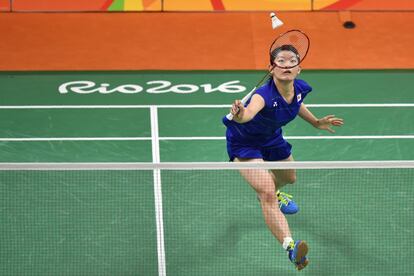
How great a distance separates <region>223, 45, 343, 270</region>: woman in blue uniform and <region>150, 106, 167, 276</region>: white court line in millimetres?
1057

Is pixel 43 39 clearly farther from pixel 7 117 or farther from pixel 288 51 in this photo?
pixel 288 51

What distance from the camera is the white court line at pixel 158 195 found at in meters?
9.23

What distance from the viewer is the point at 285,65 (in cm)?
901

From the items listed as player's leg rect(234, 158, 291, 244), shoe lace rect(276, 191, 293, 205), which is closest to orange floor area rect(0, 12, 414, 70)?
shoe lace rect(276, 191, 293, 205)

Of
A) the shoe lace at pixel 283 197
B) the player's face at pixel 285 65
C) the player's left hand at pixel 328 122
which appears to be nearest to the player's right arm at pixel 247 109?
the player's face at pixel 285 65

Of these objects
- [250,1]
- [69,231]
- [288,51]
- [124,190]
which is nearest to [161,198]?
[124,190]

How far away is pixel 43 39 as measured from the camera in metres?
14.4

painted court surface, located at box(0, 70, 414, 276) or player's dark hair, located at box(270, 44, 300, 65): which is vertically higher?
player's dark hair, located at box(270, 44, 300, 65)

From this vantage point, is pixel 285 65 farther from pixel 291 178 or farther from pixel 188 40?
pixel 188 40

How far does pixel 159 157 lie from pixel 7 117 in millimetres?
2271

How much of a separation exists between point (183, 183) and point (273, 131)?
1.57 m

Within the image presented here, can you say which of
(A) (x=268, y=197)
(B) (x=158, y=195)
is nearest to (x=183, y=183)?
(B) (x=158, y=195)

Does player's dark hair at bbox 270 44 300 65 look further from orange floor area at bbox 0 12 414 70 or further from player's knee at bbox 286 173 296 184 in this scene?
orange floor area at bbox 0 12 414 70

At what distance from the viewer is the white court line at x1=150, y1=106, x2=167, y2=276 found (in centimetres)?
923
